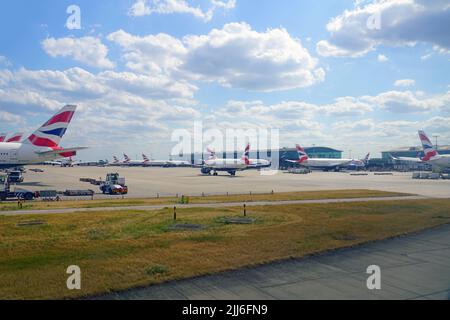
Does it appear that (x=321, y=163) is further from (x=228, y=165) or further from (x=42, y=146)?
(x=42, y=146)

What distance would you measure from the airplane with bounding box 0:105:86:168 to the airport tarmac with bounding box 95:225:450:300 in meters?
56.6

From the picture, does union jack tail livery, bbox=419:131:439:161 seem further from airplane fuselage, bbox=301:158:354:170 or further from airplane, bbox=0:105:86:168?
airplane, bbox=0:105:86:168

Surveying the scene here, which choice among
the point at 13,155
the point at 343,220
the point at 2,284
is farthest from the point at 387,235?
the point at 13,155

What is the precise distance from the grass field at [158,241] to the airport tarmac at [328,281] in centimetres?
96

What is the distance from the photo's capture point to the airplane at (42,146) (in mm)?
65250

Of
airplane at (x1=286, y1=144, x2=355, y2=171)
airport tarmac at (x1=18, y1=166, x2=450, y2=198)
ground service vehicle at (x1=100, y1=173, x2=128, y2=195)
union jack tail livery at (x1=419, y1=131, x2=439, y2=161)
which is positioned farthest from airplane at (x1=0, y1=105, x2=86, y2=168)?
airplane at (x1=286, y1=144, x2=355, y2=171)

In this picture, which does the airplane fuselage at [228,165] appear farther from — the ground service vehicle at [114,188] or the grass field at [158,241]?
the grass field at [158,241]

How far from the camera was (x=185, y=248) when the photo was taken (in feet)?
62.2

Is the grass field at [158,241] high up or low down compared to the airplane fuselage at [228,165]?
down

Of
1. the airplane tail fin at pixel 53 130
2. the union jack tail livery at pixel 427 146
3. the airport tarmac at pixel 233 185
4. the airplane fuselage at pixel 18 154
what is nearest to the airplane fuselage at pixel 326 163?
the union jack tail livery at pixel 427 146

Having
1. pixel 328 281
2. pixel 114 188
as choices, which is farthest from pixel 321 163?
→ pixel 328 281
